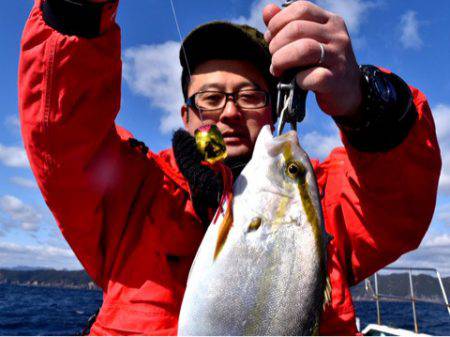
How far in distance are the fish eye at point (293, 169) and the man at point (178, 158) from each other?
343 millimetres

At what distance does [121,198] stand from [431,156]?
2109 mm

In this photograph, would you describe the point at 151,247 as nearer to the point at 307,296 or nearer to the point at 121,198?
the point at 121,198

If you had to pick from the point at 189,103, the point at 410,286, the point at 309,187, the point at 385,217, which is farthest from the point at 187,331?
the point at 410,286

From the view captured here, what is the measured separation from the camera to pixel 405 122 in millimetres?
2369

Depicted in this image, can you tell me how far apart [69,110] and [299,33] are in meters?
1.35

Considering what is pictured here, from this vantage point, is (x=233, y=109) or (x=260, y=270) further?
(x=233, y=109)

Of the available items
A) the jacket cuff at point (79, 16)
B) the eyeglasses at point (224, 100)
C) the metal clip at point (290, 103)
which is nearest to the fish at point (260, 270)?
the metal clip at point (290, 103)

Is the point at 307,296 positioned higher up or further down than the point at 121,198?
further down

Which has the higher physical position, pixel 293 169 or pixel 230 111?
pixel 230 111

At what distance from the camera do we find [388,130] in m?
2.34

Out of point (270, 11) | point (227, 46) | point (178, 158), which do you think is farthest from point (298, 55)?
point (227, 46)

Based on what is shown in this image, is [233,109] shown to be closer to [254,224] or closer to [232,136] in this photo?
[232,136]

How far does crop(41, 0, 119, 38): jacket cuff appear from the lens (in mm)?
2129

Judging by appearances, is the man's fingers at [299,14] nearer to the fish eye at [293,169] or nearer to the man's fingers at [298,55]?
the man's fingers at [298,55]
